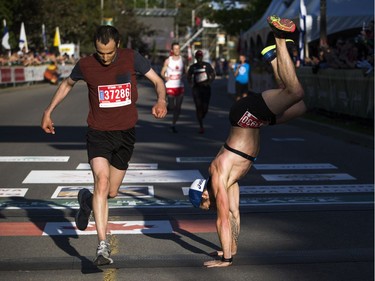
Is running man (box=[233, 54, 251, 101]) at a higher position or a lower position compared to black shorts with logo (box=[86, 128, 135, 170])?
lower

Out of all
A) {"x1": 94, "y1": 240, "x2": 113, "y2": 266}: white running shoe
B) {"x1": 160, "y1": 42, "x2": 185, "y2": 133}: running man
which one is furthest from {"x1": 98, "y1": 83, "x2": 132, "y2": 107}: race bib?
{"x1": 160, "y1": 42, "x2": 185, "y2": 133}: running man

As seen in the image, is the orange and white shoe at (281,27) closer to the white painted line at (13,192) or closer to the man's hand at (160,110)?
the man's hand at (160,110)

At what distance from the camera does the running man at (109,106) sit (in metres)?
7.04

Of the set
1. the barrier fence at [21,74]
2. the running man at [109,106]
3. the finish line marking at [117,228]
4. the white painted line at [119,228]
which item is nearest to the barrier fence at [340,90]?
the finish line marking at [117,228]

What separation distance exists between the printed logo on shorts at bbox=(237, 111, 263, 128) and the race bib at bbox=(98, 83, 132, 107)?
103cm

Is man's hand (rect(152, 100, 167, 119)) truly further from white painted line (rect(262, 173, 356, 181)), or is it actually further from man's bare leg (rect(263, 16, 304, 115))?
white painted line (rect(262, 173, 356, 181))

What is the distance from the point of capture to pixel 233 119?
673 centimetres

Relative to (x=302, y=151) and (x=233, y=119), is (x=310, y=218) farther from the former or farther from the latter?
(x=302, y=151)

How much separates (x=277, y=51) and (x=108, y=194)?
2004 mm

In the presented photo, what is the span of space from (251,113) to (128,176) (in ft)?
19.3

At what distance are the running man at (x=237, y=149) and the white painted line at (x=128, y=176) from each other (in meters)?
4.97

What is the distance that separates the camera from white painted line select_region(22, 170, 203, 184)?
11867 millimetres

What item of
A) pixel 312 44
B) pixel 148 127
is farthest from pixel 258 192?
pixel 312 44

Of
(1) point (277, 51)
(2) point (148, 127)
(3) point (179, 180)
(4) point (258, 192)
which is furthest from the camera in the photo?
(2) point (148, 127)
